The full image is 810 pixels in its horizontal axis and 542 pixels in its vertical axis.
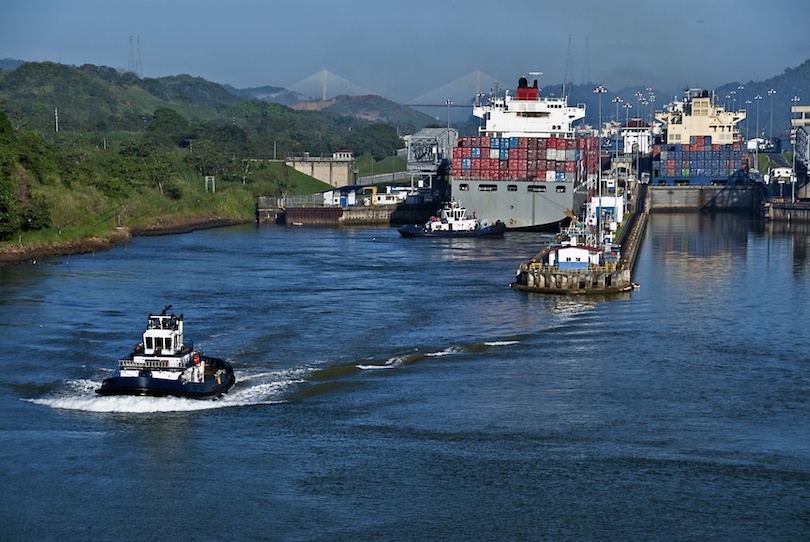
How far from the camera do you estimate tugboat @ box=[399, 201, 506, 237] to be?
86.2m

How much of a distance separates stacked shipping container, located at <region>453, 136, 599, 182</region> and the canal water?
130 ft

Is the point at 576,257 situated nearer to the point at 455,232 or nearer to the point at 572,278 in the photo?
the point at 572,278

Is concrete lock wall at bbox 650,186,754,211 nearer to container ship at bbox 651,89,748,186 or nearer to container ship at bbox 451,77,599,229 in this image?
container ship at bbox 651,89,748,186

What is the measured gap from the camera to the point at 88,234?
75500mm

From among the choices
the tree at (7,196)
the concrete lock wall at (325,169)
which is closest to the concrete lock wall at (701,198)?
the concrete lock wall at (325,169)

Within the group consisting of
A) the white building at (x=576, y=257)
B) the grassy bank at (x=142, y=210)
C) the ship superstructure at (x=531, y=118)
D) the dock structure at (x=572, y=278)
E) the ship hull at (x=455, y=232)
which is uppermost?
the ship superstructure at (x=531, y=118)

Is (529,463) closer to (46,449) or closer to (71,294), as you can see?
(46,449)

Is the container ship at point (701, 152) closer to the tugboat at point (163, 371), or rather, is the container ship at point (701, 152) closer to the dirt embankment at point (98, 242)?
the dirt embankment at point (98, 242)

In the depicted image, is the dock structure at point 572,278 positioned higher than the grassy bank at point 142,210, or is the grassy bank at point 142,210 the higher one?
the grassy bank at point 142,210

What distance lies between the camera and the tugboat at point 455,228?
86188 millimetres

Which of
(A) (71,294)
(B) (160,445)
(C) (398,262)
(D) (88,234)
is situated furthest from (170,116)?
(B) (160,445)

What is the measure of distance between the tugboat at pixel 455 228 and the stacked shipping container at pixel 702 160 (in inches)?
1875

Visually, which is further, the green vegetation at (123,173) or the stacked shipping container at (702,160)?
the stacked shipping container at (702,160)

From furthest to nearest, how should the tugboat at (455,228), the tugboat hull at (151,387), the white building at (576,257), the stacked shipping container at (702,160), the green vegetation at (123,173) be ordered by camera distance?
the stacked shipping container at (702,160), the tugboat at (455,228), the green vegetation at (123,173), the white building at (576,257), the tugboat hull at (151,387)
